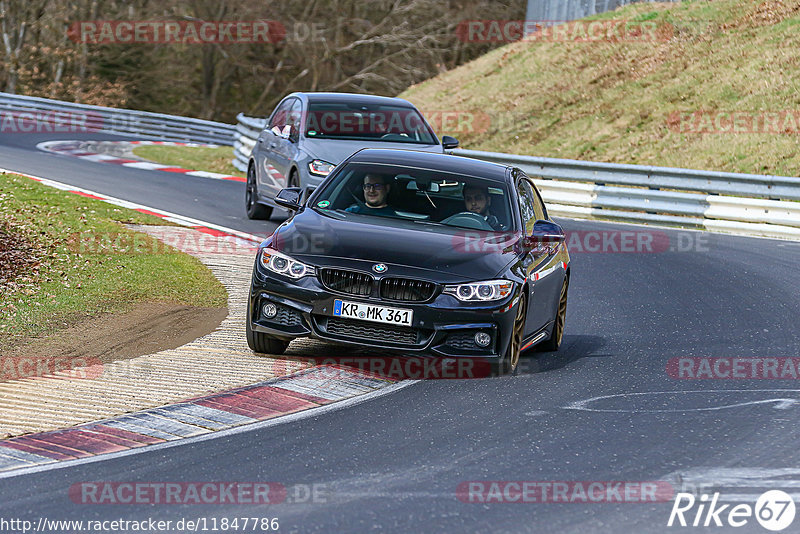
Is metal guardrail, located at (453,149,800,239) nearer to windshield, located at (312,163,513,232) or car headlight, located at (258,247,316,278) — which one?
windshield, located at (312,163,513,232)

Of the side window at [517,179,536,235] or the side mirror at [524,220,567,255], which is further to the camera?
the side window at [517,179,536,235]

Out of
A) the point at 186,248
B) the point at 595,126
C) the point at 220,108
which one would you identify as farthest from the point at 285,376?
the point at 220,108

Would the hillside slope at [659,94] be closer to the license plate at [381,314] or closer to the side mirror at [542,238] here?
the side mirror at [542,238]

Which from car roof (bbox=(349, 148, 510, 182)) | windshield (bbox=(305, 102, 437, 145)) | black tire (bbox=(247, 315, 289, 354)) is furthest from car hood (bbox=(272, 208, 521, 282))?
windshield (bbox=(305, 102, 437, 145))

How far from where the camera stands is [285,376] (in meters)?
8.66

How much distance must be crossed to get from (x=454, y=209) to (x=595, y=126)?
22034 millimetres

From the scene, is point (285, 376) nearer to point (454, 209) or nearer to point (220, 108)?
point (454, 209)

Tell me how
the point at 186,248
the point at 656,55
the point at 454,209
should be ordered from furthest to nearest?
the point at 656,55, the point at 186,248, the point at 454,209

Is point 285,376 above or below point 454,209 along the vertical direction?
below

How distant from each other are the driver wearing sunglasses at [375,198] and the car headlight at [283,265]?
99 centimetres

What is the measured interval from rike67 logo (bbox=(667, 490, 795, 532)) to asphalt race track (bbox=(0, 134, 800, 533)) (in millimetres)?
52

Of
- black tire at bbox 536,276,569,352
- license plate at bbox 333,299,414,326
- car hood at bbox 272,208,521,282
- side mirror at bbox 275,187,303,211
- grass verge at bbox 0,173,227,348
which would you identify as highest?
side mirror at bbox 275,187,303,211

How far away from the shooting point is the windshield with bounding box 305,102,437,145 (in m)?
16.8

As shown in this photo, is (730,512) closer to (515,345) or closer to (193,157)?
(515,345)
